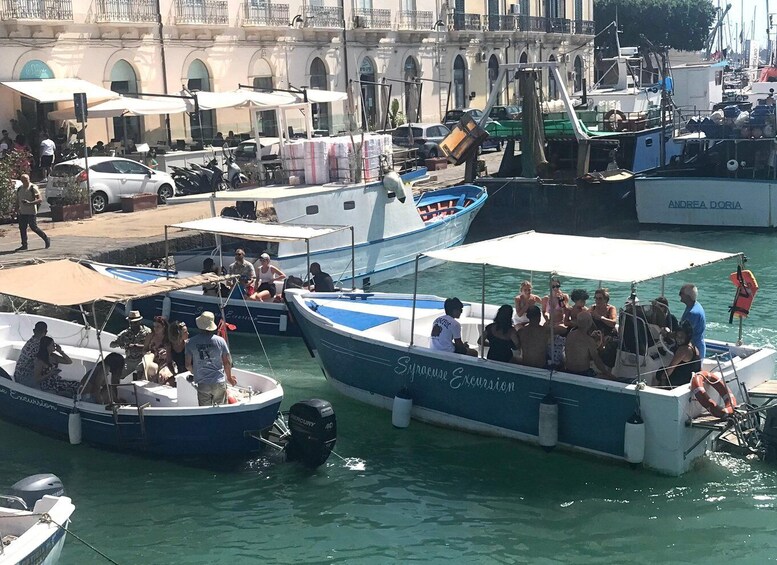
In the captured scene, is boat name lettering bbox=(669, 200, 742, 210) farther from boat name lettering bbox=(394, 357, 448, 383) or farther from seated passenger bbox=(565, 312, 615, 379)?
seated passenger bbox=(565, 312, 615, 379)

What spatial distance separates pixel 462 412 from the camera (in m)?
12.4

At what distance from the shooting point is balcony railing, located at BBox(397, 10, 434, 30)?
46156 mm

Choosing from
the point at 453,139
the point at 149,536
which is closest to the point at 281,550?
the point at 149,536

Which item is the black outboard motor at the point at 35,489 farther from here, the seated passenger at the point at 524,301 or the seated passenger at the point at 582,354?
the seated passenger at the point at 524,301

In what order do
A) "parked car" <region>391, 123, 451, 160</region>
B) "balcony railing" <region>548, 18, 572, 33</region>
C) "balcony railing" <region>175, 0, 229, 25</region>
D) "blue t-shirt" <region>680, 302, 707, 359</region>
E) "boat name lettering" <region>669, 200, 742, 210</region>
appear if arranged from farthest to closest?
"balcony railing" <region>548, 18, 572, 33</region> < "parked car" <region>391, 123, 451, 160</region> < "balcony railing" <region>175, 0, 229, 25</region> < "boat name lettering" <region>669, 200, 742, 210</region> < "blue t-shirt" <region>680, 302, 707, 359</region>

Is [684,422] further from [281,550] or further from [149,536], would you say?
[149,536]

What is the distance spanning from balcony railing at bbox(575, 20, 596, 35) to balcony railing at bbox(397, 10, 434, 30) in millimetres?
15490

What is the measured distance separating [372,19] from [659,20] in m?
32.3

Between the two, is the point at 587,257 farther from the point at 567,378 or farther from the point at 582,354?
the point at 567,378

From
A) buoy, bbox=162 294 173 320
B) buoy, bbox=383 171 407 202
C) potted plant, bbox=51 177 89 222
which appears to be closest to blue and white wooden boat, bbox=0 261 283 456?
buoy, bbox=162 294 173 320

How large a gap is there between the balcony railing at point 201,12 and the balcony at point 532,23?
21616mm

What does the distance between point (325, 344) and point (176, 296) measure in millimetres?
4560

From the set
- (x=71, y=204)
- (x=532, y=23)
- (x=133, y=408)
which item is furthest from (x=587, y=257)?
(x=532, y=23)

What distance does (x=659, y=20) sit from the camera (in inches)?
2768
